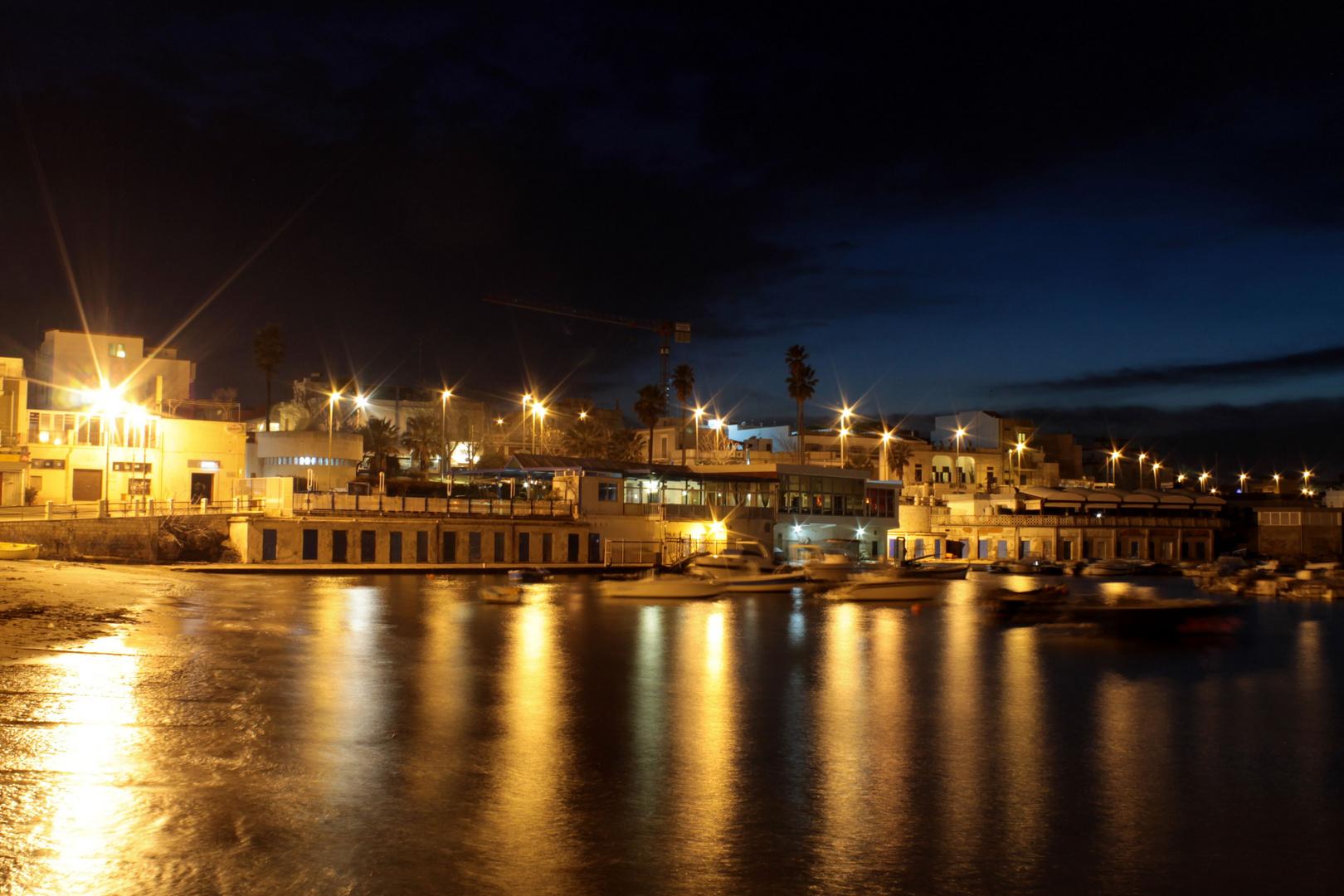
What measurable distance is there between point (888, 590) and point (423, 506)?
2671 centimetres

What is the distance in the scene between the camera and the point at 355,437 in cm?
8169

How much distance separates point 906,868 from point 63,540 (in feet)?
154

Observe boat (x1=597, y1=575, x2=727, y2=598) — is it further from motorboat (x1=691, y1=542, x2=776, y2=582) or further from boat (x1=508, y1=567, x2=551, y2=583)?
boat (x1=508, y1=567, x2=551, y2=583)

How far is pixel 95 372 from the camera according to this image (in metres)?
72.5

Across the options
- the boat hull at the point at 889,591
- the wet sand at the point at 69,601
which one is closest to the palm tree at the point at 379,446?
the wet sand at the point at 69,601

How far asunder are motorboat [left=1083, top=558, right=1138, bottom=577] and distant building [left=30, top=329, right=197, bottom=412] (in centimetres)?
6681

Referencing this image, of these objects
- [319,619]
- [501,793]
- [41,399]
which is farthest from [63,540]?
[501,793]

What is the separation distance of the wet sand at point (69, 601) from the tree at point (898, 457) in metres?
77.8

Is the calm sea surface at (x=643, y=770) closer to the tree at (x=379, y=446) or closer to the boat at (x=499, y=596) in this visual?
the boat at (x=499, y=596)

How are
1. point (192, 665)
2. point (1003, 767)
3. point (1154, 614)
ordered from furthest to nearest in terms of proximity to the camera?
point (1154, 614) < point (192, 665) < point (1003, 767)

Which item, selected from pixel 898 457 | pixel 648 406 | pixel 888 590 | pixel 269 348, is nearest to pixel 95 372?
pixel 269 348

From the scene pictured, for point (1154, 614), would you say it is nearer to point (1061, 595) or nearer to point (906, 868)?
Answer: point (1061, 595)

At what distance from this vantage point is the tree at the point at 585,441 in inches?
3612

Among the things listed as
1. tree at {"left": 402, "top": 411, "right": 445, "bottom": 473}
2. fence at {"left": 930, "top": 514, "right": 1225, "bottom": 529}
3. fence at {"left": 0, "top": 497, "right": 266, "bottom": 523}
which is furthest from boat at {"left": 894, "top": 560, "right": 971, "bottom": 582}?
tree at {"left": 402, "top": 411, "right": 445, "bottom": 473}
